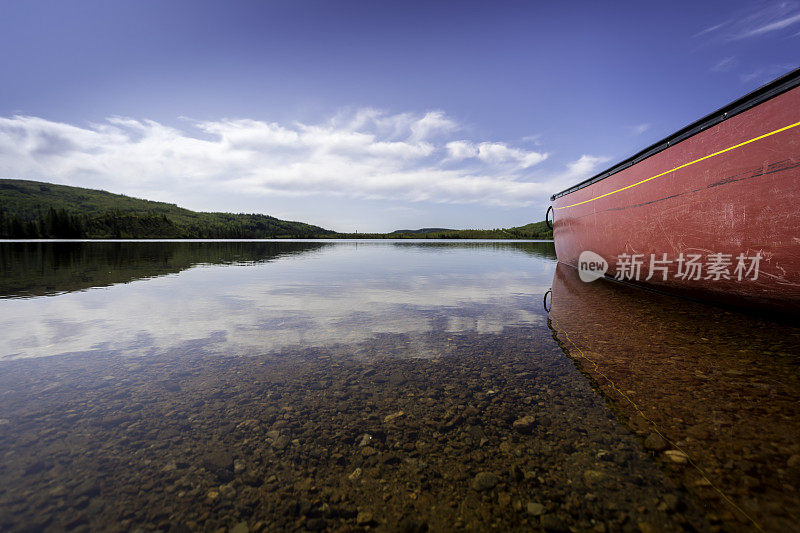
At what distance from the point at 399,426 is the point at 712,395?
2.92 metres

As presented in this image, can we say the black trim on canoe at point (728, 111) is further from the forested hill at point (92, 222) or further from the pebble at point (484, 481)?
the forested hill at point (92, 222)

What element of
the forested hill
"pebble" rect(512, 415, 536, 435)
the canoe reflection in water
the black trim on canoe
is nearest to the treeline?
the forested hill

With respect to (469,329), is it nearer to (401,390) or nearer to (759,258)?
(401,390)

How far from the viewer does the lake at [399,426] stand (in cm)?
184

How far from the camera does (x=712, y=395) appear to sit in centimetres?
310

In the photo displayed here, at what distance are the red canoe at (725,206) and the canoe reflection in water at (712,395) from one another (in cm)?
87

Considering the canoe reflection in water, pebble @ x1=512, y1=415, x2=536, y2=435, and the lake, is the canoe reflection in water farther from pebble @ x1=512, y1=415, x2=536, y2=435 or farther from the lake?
pebble @ x1=512, y1=415, x2=536, y2=435

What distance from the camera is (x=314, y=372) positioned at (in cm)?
372

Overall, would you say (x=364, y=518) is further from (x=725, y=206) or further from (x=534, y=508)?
(x=725, y=206)

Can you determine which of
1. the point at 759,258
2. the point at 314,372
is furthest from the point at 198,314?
the point at 759,258

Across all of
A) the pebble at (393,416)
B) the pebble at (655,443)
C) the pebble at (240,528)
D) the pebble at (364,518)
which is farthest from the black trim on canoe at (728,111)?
the pebble at (240,528)

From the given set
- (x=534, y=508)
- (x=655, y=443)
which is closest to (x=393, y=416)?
(x=534, y=508)

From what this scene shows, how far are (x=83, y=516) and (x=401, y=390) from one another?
88.7 inches

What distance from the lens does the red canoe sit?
5.05 metres
